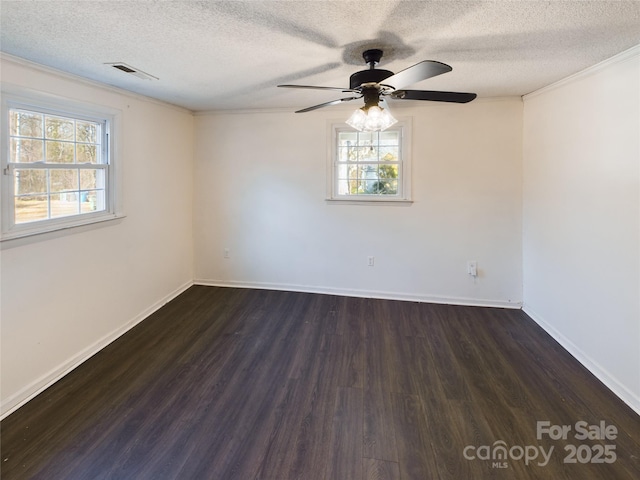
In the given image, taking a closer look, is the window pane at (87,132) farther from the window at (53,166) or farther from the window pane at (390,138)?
the window pane at (390,138)

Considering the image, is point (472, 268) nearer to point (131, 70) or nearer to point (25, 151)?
point (131, 70)

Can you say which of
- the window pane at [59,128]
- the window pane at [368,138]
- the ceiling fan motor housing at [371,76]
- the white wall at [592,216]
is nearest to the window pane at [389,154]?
the window pane at [368,138]

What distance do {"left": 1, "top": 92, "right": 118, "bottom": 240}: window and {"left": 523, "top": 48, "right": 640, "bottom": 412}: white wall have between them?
4065 millimetres

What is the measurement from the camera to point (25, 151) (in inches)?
95.3

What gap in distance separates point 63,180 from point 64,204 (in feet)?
0.63

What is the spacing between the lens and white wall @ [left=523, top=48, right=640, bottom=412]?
2.31 meters

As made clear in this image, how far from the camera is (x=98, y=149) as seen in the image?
3.12m

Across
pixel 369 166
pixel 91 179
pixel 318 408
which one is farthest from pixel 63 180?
pixel 369 166

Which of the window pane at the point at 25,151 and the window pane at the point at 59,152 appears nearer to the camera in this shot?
the window pane at the point at 25,151

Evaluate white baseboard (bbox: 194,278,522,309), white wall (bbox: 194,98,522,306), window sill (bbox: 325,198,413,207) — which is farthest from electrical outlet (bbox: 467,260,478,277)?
window sill (bbox: 325,198,413,207)

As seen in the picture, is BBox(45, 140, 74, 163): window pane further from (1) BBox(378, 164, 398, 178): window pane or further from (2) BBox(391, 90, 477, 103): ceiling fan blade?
(1) BBox(378, 164, 398, 178): window pane

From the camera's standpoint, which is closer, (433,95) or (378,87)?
(378,87)

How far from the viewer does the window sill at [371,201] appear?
414 cm

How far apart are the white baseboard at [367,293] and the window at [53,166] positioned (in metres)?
1.88
